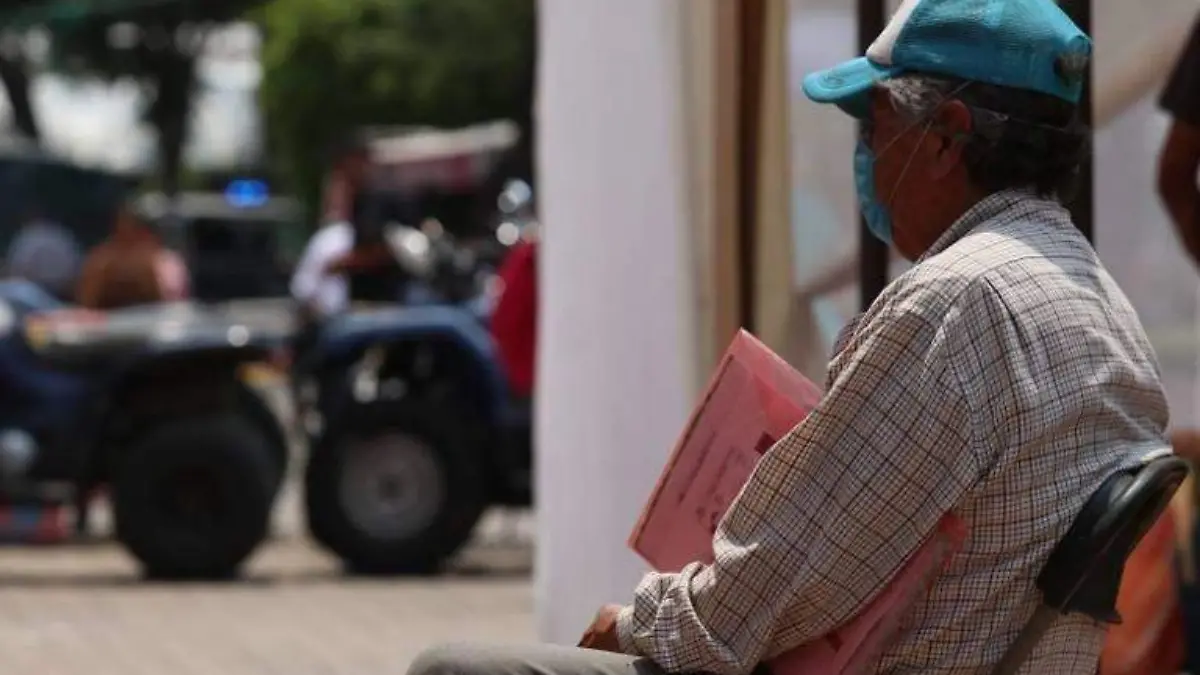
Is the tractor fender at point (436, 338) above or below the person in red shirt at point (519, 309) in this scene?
below

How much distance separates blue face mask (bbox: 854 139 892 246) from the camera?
361 centimetres

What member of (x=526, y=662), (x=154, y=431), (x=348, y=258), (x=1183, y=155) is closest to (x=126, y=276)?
(x=348, y=258)

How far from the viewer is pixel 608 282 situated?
632 cm

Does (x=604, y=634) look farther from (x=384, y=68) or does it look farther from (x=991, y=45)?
(x=384, y=68)

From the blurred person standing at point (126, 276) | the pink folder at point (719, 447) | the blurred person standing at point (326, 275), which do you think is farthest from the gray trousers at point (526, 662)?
the blurred person standing at point (326, 275)

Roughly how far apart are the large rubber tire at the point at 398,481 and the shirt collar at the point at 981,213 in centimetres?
779

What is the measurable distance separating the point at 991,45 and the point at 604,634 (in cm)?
90

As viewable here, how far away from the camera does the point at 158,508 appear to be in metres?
10.9

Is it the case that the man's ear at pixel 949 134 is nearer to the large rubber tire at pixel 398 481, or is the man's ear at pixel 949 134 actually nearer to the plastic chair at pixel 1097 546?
the plastic chair at pixel 1097 546

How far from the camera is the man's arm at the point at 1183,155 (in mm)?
5523

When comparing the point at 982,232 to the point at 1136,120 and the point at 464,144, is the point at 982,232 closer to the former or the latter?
the point at 1136,120

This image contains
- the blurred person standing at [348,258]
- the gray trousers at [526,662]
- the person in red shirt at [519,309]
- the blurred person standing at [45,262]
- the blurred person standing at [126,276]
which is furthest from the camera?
the blurred person standing at [45,262]

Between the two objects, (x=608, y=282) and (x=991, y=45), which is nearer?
(x=991, y=45)

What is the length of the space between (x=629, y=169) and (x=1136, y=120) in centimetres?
117
